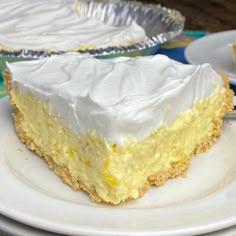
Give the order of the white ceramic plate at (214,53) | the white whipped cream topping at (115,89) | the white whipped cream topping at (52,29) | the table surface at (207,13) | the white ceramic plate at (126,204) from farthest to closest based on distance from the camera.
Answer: the table surface at (207,13)
the white whipped cream topping at (52,29)
the white ceramic plate at (214,53)
the white whipped cream topping at (115,89)
the white ceramic plate at (126,204)

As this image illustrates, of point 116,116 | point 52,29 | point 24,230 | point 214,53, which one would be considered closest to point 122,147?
point 116,116

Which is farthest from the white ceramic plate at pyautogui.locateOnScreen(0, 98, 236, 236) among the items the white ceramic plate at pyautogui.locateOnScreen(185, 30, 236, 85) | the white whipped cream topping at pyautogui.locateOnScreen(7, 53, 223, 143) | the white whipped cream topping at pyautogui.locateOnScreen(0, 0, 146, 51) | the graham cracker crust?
the white whipped cream topping at pyautogui.locateOnScreen(0, 0, 146, 51)

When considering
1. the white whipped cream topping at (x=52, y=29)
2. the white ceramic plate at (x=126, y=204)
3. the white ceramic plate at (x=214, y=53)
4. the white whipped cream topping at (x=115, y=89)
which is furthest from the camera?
the white whipped cream topping at (x=52, y=29)

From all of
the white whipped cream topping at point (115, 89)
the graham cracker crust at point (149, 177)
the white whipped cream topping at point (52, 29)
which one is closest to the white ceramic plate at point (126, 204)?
the graham cracker crust at point (149, 177)

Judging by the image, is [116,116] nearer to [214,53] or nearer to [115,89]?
[115,89]

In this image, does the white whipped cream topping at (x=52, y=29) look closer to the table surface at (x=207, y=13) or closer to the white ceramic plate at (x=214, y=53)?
the white ceramic plate at (x=214, y=53)

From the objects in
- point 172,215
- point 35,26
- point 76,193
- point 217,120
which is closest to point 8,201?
point 76,193
